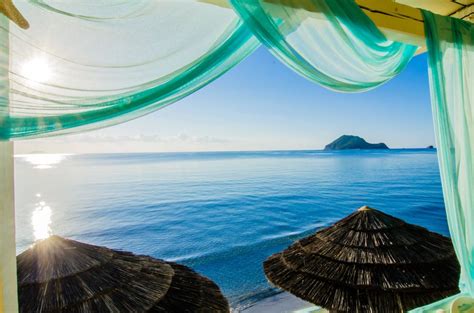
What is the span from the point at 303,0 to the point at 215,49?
15.8 inches

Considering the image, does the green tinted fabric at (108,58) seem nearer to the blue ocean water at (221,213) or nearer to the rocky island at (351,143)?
the blue ocean water at (221,213)

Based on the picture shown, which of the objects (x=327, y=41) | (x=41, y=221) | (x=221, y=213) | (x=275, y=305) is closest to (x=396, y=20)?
(x=327, y=41)

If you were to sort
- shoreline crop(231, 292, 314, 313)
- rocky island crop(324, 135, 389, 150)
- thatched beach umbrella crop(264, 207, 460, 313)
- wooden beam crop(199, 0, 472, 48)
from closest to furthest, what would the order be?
wooden beam crop(199, 0, 472, 48)
thatched beach umbrella crop(264, 207, 460, 313)
shoreline crop(231, 292, 314, 313)
rocky island crop(324, 135, 389, 150)

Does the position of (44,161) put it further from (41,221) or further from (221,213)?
(221,213)

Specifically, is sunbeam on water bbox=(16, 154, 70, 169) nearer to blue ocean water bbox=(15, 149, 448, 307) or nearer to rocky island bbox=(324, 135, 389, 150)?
blue ocean water bbox=(15, 149, 448, 307)

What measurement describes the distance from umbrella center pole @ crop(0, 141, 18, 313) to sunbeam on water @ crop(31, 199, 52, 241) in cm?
898

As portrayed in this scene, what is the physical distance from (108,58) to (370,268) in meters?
1.56

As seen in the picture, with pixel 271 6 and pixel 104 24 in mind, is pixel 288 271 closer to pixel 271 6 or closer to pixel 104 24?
pixel 271 6

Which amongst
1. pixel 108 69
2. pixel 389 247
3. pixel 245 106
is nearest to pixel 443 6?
pixel 389 247

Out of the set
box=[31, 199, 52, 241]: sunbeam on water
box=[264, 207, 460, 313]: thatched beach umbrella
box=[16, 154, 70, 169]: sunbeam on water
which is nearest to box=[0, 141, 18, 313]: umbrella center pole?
box=[264, 207, 460, 313]: thatched beach umbrella

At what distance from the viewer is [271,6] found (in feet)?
3.70

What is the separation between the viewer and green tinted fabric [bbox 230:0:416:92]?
112 cm

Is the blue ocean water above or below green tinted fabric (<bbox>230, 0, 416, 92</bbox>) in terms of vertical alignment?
below

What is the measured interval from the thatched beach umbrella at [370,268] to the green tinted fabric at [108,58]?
1.18 meters
